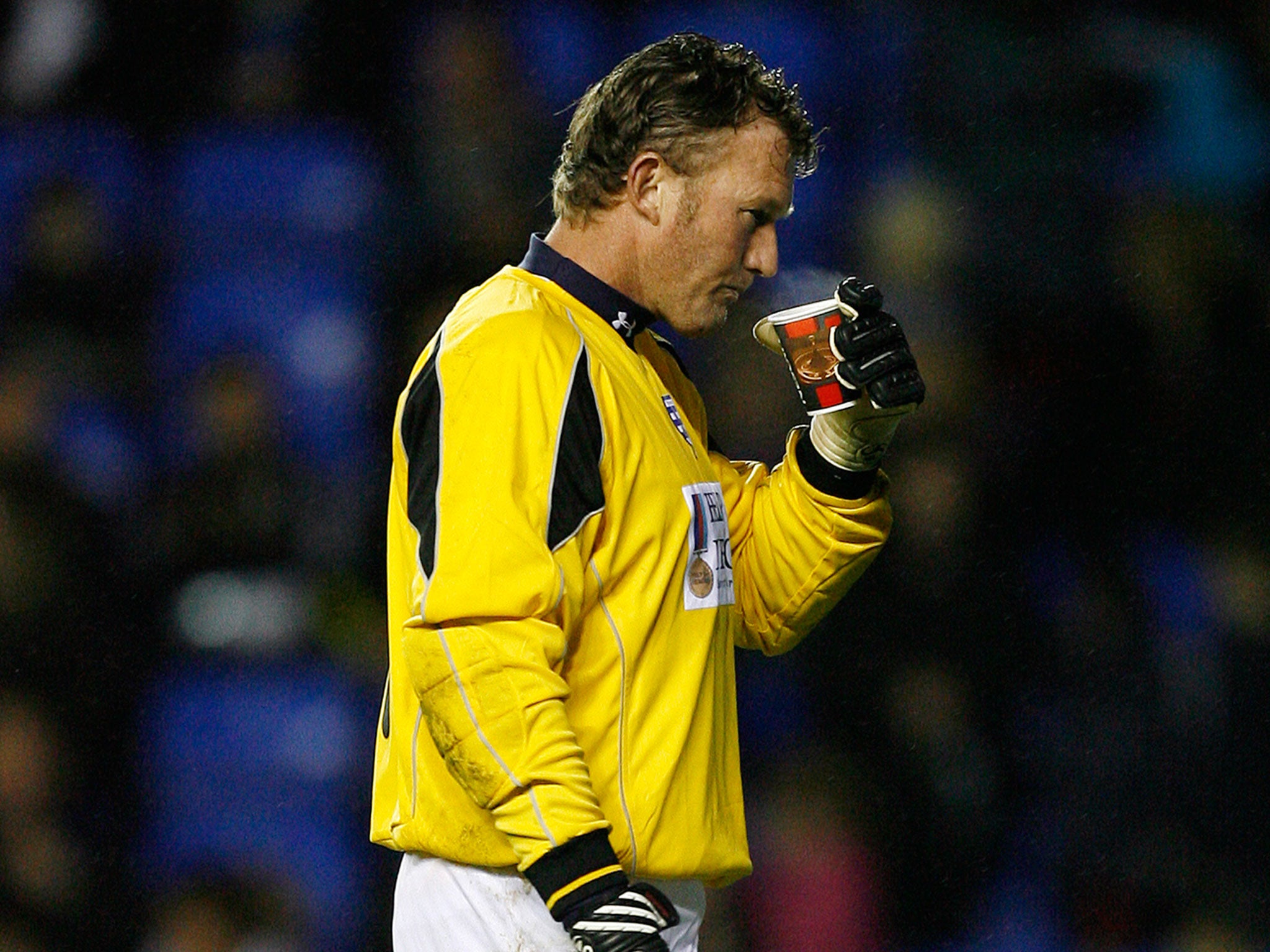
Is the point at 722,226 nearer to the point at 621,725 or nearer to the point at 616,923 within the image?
the point at 621,725

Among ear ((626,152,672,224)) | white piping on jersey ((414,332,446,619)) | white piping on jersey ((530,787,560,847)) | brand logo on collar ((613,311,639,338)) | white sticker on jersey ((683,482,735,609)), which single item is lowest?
white piping on jersey ((530,787,560,847))

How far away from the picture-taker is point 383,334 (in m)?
2.90

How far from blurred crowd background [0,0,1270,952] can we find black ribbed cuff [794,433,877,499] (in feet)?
3.50

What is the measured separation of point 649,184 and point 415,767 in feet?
2.06

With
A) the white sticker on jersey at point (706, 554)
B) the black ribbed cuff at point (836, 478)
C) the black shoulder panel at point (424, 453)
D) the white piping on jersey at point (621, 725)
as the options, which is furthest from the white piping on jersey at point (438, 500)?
the black ribbed cuff at point (836, 478)

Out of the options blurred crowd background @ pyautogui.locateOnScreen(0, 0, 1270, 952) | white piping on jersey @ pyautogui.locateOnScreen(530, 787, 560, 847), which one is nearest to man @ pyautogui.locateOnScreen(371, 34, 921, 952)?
white piping on jersey @ pyautogui.locateOnScreen(530, 787, 560, 847)

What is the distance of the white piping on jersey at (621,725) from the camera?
4.78 feet

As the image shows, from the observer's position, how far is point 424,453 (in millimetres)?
1435

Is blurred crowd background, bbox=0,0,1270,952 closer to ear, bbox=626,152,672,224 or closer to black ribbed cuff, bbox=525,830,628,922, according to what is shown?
ear, bbox=626,152,672,224

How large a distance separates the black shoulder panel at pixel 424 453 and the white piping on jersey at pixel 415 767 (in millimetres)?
188

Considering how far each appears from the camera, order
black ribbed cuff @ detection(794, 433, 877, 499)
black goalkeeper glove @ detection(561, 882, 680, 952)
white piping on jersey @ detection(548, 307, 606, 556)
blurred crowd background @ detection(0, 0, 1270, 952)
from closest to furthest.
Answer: black goalkeeper glove @ detection(561, 882, 680, 952), white piping on jersey @ detection(548, 307, 606, 556), black ribbed cuff @ detection(794, 433, 877, 499), blurred crowd background @ detection(0, 0, 1270, 952)

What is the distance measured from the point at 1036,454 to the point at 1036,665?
38cm

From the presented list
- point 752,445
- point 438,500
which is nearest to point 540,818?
point 438,500

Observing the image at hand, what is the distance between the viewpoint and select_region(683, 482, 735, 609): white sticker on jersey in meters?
1.54
